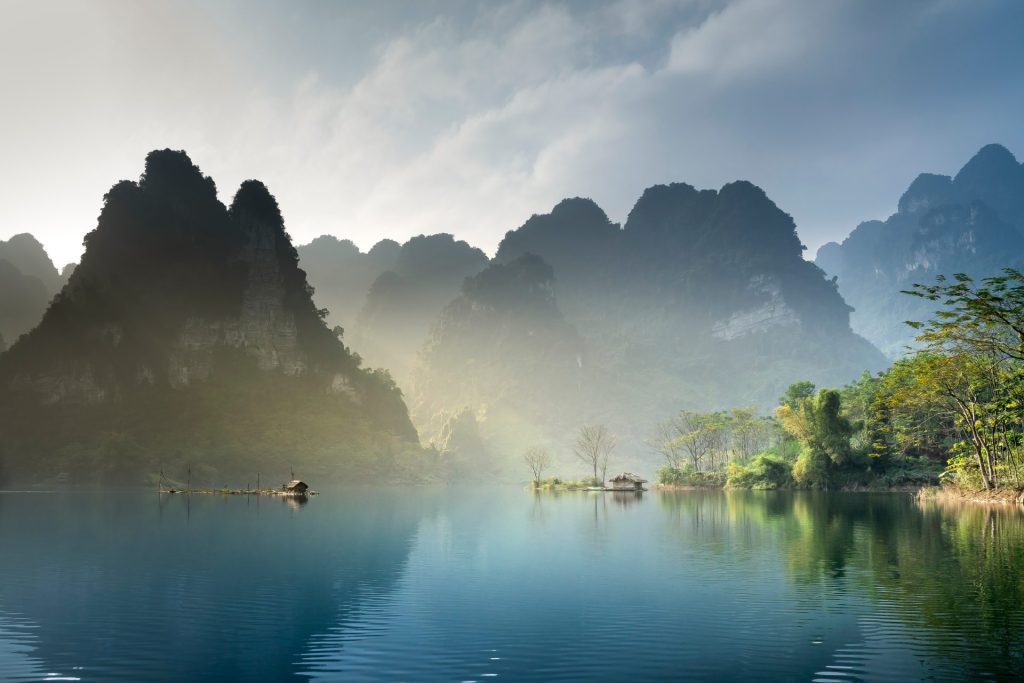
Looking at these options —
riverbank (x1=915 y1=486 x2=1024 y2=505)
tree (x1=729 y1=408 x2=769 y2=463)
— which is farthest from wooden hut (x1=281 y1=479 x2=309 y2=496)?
tree (x1=729 y1=408 x2=769 y2=463)

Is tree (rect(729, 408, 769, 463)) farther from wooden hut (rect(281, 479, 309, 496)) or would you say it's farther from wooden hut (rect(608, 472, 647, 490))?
wooden hut (rect(281, 479, 309, 496))

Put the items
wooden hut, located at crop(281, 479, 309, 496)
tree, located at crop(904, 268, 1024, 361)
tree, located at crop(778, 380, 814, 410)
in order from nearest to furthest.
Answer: tree, located at crop(904, 268, 1024, 361) < wooden hut, located at crop(281, 479, 309, 496) < tree, located at crop(778, 380, 814, 410)

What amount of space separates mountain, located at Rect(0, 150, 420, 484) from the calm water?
355ft

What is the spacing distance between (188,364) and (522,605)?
15342cm

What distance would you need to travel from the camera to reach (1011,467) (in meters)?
49.2

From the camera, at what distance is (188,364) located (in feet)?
510

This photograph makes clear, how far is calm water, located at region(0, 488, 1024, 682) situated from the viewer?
1355 cm

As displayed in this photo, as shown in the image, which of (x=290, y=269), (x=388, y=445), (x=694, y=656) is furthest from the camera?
(x=290, y=269)

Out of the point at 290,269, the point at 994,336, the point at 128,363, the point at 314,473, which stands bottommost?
the point at 314,473

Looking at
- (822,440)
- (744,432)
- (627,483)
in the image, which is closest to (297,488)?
(627,483)

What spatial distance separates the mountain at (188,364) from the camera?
135 m

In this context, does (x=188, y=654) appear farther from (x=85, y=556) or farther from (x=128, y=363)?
(x=128, y=363)

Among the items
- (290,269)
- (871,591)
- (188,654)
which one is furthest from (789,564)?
(290,269)

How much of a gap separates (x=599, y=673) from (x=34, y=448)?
150 m
